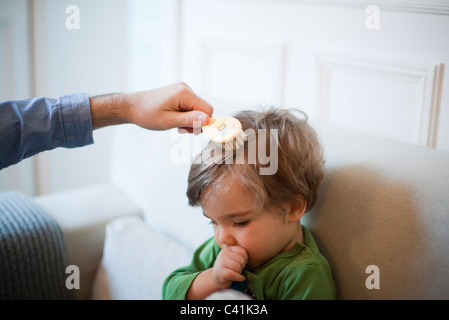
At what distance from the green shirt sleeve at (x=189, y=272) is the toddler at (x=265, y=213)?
0.07ft

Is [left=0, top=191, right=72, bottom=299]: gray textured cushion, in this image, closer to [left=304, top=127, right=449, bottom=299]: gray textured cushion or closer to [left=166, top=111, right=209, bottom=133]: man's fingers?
[left=166, top=111, right=209, bottom=133]: man's fingers

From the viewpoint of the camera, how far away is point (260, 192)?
88cm

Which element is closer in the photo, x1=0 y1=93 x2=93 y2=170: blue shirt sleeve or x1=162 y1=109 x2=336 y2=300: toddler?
x1=162 y1=109 x2=336 y2=300: toddler

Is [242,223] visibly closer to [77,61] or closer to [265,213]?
[265,213]

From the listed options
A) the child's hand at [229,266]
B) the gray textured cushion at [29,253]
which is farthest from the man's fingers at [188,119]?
the gray textured cushion at [29,253]

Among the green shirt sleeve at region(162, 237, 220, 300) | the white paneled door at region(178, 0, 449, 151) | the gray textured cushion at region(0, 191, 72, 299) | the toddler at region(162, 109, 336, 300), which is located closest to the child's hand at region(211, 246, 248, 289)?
the toddler at region(162, 109, 336, 300)

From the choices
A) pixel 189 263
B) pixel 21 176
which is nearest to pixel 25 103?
pixel 189 263

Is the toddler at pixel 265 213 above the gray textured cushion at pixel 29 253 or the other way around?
above

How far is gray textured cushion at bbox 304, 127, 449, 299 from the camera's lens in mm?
808

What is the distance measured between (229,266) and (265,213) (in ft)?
0.42

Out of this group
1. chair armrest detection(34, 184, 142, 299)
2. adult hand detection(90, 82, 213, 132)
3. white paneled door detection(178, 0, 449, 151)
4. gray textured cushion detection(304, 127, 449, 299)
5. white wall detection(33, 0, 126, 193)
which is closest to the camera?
gray textured cushion detection(304, 127, 449, 299)

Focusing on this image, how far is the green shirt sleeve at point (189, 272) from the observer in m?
0.99

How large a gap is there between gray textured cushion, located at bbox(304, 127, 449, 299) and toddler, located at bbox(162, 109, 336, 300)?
0.13ft

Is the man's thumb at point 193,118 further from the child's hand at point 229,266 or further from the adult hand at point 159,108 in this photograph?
the child's hand at point 229,266
